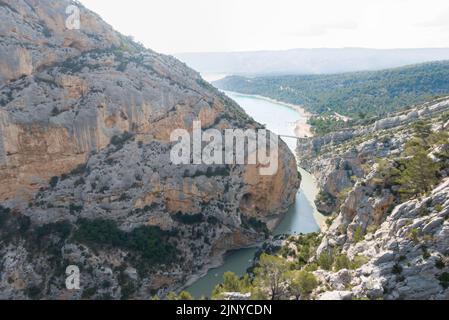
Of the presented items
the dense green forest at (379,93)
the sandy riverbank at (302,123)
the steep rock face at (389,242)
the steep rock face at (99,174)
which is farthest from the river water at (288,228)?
the dense green forest at (379,93)

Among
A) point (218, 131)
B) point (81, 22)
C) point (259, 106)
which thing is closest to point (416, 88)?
point (259, 106)

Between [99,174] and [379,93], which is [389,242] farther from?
[379,93]

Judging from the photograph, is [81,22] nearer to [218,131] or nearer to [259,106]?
[218,131]

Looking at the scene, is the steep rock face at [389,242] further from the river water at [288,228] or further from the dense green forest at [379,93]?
the dense green forest at [379,93]

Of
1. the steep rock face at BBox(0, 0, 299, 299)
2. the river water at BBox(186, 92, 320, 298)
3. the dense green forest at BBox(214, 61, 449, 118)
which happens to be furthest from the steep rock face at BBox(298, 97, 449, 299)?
the dense green forest at BBox(214, 61, 449, 118)

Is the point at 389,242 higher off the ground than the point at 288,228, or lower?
higher

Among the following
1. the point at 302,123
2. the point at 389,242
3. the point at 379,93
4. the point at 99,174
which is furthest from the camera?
the point at 379,93

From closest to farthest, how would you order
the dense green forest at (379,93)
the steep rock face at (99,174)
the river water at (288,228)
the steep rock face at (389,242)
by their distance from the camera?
the steep rock face at (389,242) → the steep rock face at (99,174) → the river water at (288,228) → the dense green forest at (379,93)

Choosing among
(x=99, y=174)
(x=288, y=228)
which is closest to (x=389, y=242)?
(x=99, y=174)
